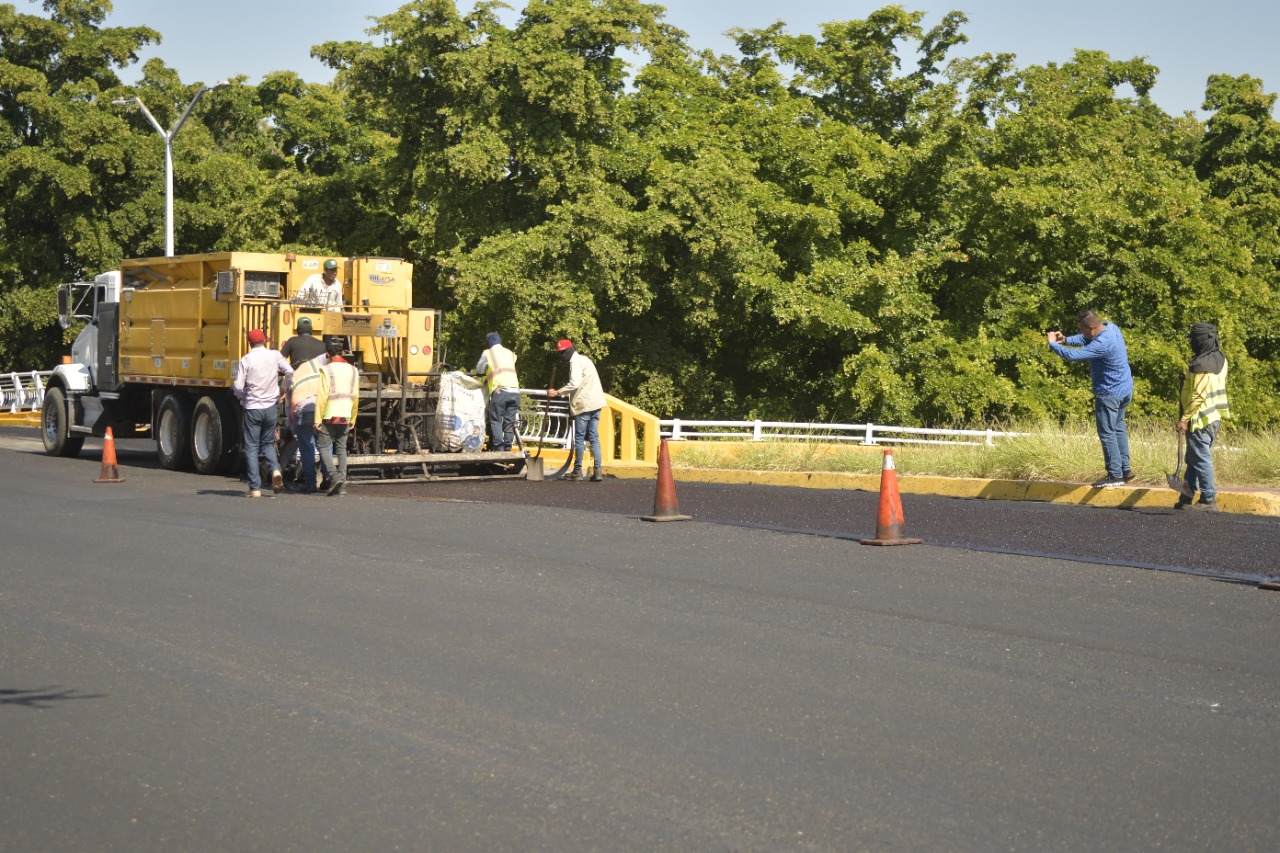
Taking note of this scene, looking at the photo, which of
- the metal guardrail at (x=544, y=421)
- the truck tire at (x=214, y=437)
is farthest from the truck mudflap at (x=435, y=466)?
the metal guardrail at (x=544, y=421)

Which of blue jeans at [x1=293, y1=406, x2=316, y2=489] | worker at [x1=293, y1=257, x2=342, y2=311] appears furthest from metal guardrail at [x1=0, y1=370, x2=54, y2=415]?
blue jeans at [x1=293, y1=406, x2=316, y2=489]

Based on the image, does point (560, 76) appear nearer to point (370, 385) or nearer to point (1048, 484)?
point (370, 385)

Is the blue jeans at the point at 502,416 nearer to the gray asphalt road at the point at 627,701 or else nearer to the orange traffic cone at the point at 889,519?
the gray asphalt road at the point at 627,701

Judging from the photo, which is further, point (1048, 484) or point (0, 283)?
point (0, 283)

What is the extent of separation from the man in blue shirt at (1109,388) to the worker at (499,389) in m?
7.41

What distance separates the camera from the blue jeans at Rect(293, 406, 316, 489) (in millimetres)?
17359

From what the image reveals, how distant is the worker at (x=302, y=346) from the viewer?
59.8 ft

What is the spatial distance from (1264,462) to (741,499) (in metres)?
5.36

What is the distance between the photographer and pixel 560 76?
1287 inches

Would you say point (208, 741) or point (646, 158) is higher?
point (646, 158)

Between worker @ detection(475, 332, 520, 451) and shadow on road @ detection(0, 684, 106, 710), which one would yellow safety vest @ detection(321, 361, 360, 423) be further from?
shadow on road @ detection(0, 684, 106, 710)

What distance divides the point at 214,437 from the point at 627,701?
1444 cm

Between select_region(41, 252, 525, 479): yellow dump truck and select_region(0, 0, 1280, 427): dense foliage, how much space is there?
32.8 ft

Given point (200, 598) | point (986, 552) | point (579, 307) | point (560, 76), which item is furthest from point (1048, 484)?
point (560, 76)
